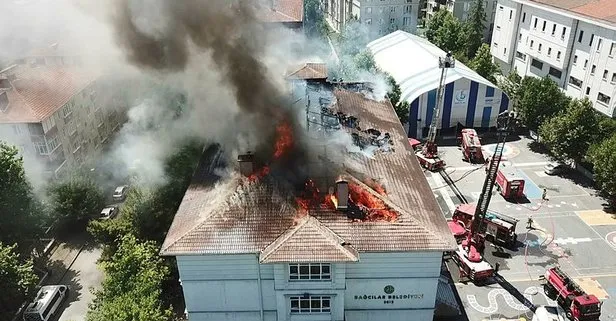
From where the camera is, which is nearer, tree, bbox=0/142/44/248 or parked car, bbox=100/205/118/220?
tree, bbox=0/142/44/248

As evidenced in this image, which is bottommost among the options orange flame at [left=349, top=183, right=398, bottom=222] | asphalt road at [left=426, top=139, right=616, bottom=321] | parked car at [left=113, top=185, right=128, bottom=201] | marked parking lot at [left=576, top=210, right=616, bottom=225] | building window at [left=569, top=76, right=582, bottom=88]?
parked car at [left=113, top=185, right=128, bottom=201]

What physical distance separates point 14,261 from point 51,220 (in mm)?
7042

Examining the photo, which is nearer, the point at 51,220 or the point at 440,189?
the point at 51,220

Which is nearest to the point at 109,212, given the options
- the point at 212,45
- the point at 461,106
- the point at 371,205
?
the point at 212,45

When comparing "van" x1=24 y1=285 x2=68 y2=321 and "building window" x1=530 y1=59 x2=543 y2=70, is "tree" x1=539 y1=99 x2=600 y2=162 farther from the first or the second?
"van" x1=24 y1=285 x2=68 y2=321

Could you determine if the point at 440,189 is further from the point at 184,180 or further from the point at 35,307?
the point at 35,307

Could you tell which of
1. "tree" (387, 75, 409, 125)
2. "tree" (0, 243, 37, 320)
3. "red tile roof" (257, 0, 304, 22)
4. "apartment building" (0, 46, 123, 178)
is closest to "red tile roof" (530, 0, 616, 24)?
"tree" (387, 75, 409, 125)

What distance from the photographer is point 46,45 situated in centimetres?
3425

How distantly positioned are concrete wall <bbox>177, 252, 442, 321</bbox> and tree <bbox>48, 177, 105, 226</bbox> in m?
14.0

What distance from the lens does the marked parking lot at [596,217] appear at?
2772 centimetres

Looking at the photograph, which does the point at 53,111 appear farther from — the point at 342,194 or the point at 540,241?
the point at 540,241

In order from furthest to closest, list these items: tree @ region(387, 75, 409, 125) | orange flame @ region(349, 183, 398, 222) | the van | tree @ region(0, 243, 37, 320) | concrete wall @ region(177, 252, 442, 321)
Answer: tree @ region(387, 75, 409, 125) < the van < tree @ region(0, 243, 37, 320) < orange flame @ region(349, 183, 398, 222) < concrete wall @ region(177, 252, 442, 321)

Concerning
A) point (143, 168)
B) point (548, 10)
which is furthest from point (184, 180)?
point (548, 10)

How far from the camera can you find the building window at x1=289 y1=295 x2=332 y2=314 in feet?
58.2
